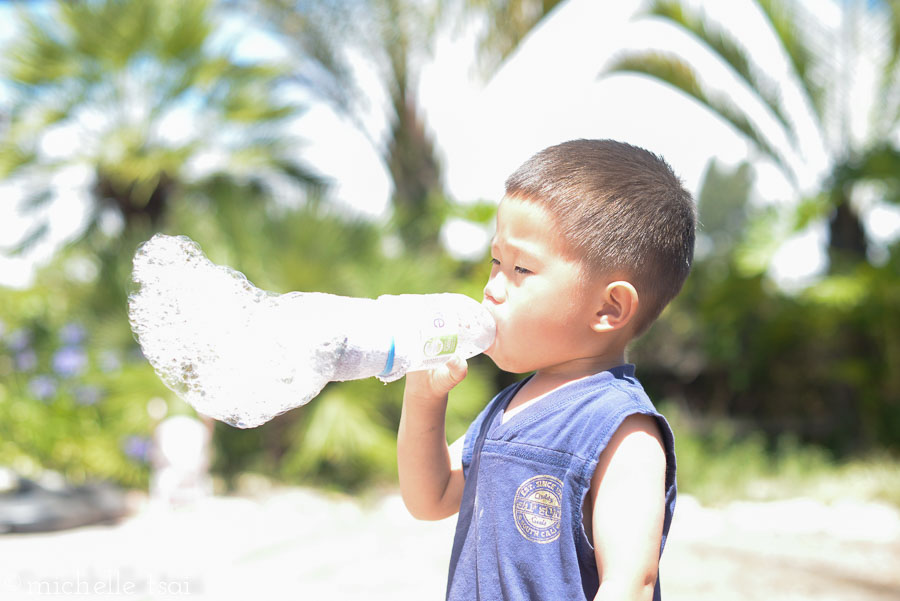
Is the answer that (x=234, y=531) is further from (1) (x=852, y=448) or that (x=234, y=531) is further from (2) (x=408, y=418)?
(1) (x=852, y=448)

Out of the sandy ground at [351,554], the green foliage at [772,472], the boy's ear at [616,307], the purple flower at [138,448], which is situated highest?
the boy's ear at [616,307]

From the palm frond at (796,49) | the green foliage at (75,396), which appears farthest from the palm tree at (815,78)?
the green foliage at (75,396)

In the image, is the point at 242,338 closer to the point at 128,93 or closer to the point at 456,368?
the point at 456,368

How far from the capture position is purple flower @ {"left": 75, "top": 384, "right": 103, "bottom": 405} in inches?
284

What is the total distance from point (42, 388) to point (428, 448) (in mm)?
6932

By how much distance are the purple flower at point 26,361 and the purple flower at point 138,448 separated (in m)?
1.85

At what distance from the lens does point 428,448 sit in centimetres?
148

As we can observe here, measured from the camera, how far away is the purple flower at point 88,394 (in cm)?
720

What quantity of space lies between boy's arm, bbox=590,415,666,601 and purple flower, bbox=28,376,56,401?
7.23 metres

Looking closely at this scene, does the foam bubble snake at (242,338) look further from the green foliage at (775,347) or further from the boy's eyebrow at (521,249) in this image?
the green foliage at (775,347)

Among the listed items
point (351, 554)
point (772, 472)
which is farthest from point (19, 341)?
point (772, 472)

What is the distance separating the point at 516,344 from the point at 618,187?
0.99ft

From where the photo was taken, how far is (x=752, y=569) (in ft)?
16.0

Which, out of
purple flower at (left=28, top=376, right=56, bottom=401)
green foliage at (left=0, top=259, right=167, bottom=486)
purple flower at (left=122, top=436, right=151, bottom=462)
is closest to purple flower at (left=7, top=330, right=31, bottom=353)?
green foliage at (left=0, top=259, right=167, bottom=486)
